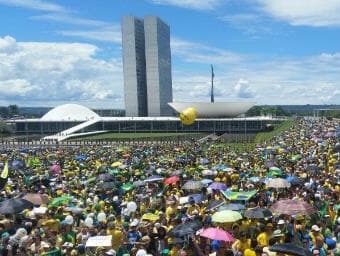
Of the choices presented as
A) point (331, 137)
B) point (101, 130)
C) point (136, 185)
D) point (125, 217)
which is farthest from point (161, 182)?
point (101, 130)

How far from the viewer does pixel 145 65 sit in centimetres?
15125

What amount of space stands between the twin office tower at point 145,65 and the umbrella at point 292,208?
5288 inches

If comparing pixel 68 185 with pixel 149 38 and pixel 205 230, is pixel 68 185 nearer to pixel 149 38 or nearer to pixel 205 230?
pixel 205 230

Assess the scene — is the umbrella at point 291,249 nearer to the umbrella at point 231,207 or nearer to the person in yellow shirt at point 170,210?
the umbrella at point 231,207

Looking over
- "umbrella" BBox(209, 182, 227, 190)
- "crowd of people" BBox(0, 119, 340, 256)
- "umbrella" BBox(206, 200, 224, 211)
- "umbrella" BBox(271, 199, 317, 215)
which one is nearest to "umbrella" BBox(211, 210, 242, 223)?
"crowd of people" BBox(0, 119, 340, 256)

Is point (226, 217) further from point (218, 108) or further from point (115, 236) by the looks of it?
point (218, 108)

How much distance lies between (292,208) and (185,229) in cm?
310

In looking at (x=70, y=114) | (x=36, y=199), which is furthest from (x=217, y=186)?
(x=70, y=114)

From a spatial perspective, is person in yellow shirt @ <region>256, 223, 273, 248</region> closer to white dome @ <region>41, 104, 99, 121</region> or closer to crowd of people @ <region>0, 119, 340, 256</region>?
crowd of people @ <region>0, 119, 340, 256</region>

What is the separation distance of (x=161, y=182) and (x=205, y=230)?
38.6ft

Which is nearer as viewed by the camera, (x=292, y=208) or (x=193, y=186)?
(x=292, y=208)

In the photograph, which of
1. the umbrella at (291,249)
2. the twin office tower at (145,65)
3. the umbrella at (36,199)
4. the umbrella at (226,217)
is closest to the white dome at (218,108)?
the twin office tower at (145,65)

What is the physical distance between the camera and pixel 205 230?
11.2m

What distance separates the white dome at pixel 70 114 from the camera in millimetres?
120506
